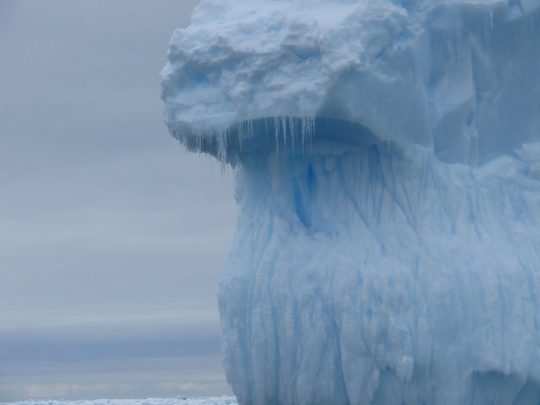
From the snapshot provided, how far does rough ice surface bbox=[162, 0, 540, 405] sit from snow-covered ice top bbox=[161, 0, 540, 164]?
0.03 metres

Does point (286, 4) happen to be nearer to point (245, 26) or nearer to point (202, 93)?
point (245, 26)

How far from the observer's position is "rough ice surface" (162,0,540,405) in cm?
1370

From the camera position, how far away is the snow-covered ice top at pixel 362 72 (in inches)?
531

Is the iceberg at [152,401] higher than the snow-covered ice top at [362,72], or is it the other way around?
the snow-covered ice top at [362,72]

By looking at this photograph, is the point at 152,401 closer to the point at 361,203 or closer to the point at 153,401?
the point at 153,401

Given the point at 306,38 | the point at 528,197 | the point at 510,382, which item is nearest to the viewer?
the point at 306,38

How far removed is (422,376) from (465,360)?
1.96ft

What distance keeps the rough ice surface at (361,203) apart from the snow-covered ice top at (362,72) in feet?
0.08

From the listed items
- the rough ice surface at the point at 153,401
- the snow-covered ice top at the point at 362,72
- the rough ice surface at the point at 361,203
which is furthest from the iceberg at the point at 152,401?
the snow-covered ice top at the point at 362,72

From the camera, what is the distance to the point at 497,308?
14.3 metres

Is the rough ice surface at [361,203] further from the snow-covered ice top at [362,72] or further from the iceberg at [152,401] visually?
the iceberg at [152,401]

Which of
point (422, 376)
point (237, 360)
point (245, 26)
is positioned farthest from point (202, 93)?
point (422, 376)

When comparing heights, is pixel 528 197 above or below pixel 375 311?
above

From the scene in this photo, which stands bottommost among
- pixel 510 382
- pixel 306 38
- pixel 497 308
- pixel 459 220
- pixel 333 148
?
pixel 510 382
